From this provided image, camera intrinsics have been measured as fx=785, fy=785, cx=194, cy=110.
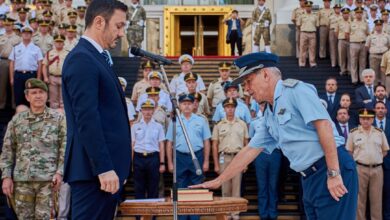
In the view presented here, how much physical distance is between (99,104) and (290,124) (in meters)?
1.34

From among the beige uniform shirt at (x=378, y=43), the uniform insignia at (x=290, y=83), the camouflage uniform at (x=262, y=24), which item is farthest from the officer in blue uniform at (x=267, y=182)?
the camouflage uniform at (x=262, y=24)

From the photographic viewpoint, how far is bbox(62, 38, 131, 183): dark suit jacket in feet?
15.0

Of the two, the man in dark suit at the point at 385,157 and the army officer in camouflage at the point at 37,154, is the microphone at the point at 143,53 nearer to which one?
the army officer in camouflage at the point at 37,154

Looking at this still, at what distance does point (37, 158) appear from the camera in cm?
805

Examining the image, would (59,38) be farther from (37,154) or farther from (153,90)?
(37,154)

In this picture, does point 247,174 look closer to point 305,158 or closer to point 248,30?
point 305,158

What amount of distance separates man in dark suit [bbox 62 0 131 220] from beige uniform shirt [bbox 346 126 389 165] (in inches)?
326

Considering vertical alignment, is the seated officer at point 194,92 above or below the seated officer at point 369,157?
above

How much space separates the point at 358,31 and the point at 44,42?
275 inches

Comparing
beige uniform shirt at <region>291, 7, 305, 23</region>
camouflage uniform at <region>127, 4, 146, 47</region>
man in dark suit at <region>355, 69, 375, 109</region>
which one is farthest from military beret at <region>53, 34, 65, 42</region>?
beige uniform shirt at <region>291, 7, 305, 23</region>

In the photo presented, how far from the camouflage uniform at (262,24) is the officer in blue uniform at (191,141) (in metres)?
8.50

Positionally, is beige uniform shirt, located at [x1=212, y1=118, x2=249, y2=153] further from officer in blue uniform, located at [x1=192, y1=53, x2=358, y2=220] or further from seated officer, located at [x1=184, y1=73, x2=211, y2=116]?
officer in blue uniform, located at [x1=192, y1=53, x2=358, y2=220]

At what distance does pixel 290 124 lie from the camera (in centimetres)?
529

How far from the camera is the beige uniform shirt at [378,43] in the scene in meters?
16.9
